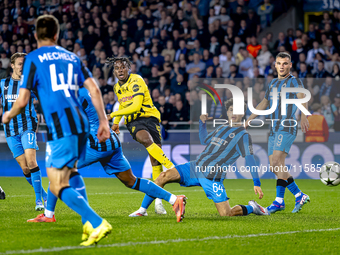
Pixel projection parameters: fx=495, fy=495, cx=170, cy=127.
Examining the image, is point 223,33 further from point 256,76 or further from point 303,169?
point 303,169

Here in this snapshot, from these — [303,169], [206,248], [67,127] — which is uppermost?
[67,127]

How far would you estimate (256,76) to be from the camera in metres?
13.0

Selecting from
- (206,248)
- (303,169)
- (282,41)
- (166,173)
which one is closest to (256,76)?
(282,41)

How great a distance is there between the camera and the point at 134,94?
653 cm

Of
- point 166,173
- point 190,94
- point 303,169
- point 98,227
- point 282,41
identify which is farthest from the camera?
point 282,41

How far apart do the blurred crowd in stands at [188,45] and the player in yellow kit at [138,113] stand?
15.4ft

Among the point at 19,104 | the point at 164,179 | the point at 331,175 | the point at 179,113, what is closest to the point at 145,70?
the point at 179,113

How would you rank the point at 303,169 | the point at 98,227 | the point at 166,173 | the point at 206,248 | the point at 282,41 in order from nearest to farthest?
the point at 98,227
the point at 206,248
the point at 166,173
the point at 303,169
the point at 282,41

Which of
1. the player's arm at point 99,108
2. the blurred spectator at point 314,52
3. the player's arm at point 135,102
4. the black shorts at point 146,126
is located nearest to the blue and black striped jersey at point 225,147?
the black shorts at point 146,126

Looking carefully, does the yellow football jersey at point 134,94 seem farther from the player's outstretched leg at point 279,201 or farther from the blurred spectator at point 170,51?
the blurred spectator at point 170,51

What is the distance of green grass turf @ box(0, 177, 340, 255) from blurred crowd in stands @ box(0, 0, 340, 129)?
4699mm

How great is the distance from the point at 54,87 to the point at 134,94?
8.77ft

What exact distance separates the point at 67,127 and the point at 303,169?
826 centimetres

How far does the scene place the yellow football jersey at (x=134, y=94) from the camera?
21.6 ft
